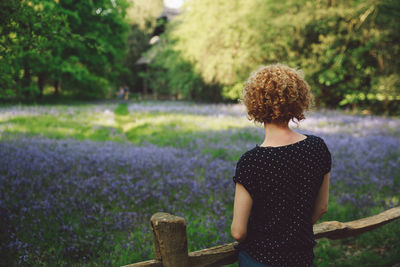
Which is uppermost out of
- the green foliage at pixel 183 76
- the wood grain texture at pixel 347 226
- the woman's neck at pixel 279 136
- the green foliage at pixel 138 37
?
the green foliage at pixel 138 37

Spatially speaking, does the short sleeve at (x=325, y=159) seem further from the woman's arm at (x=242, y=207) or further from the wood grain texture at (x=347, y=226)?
the wood grain texture at (x=347, y=226)

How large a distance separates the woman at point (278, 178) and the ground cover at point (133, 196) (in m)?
1.80

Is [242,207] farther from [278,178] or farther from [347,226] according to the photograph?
[347,226]

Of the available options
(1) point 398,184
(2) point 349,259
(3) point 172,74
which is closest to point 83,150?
(2) point 349,259

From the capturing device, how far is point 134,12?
198 feet

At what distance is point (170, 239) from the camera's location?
185 centimetres

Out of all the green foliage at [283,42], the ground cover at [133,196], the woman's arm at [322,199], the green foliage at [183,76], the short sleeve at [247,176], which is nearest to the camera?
the short sleeve at [247,176]

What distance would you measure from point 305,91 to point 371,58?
8.34 m

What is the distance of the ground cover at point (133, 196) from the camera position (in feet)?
11.3

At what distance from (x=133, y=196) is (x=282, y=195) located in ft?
11.2

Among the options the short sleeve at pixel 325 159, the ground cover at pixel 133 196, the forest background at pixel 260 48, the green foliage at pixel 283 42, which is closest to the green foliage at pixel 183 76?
the forest background at pixel 260 48

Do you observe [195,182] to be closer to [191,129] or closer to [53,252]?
A: [53,252]

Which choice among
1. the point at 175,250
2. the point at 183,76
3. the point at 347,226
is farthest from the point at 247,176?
the point at 183,76

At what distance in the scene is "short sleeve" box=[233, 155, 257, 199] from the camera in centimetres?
181
